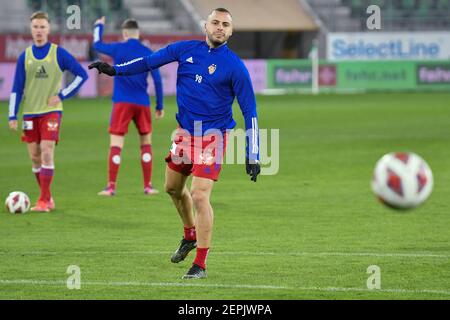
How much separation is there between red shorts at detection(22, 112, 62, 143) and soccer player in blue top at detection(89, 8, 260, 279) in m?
4.08

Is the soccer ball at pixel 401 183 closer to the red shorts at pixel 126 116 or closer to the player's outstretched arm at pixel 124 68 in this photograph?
the player's outstretched arm at pixel 124 68

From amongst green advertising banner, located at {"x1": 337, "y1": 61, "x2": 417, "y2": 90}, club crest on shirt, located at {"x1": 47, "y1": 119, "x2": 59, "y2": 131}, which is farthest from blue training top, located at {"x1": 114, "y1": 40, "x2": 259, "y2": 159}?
green advertising banner, located at {"x1": 337, "y1": 61, "x2": 417, "y2": 90}

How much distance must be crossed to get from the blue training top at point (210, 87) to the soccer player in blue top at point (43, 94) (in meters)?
4.39

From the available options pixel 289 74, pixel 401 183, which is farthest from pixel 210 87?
pixel 289 74

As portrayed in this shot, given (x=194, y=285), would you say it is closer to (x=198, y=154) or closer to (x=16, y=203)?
(x=198, y=154)

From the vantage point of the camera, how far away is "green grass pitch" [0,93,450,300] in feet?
29.0

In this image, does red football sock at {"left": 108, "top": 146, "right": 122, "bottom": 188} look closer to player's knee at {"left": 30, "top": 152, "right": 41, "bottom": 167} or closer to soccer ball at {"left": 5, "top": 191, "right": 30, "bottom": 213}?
player's knee at {"left": 30, "top": 152, "right": 41, "bottom": 167}

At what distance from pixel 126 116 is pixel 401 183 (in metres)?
7.87

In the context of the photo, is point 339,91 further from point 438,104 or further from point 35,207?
point 35,207

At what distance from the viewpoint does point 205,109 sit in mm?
9672

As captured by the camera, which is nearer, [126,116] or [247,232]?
[247,232]

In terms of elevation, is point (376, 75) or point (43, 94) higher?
point (376, 75)

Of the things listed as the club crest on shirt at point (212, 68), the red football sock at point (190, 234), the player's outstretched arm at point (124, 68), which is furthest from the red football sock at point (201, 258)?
the player's outstretched arm at point (124, 68)

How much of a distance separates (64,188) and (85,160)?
3.88m
